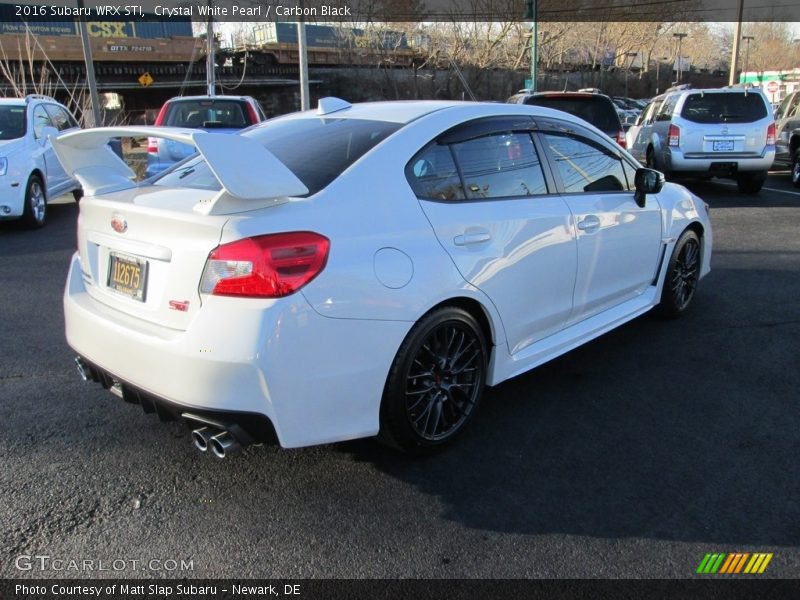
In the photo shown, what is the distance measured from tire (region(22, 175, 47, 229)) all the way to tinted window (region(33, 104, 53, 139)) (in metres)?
0.82

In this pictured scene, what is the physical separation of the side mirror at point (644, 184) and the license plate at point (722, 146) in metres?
7.84

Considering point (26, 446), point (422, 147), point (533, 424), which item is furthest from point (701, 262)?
point (26, 446)

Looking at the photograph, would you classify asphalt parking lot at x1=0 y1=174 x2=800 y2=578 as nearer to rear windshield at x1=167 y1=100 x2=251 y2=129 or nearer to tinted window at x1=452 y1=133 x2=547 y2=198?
tinted window at x1=452 y1=133 x2=547 y2=198

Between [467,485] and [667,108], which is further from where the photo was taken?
[667,108]

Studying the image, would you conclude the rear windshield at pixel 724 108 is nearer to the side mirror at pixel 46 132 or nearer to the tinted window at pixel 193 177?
the tinted window at pixel 193 177

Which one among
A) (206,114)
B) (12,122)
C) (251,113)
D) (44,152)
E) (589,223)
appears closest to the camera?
(589,223)

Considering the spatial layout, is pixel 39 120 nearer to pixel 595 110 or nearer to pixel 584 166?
pixel 595 110

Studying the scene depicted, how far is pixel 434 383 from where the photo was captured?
313 cm

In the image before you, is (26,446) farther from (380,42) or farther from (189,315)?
(380,42)

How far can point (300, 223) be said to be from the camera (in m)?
2.60

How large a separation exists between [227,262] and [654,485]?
2104mm

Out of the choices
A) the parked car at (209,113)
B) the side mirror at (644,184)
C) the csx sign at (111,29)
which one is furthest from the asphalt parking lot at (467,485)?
the csx sign at (111,29)

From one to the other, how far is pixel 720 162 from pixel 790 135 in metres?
2.85

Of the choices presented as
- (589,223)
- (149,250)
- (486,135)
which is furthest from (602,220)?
(149,250)
